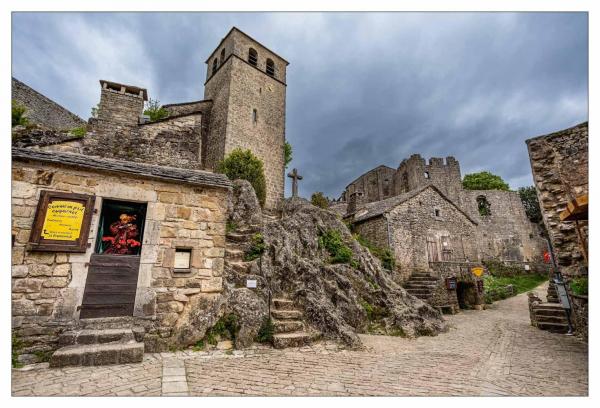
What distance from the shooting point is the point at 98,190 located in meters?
5.21

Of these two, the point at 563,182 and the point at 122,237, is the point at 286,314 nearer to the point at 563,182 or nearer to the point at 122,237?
the point at 122,237

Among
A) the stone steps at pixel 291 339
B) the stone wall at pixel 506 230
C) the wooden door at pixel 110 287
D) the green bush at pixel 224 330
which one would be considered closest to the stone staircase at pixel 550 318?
the stone steps at pixel 291 339

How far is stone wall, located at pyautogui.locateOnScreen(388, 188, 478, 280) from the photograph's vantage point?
1510cm

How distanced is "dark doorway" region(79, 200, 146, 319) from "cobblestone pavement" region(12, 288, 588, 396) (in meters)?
1.07

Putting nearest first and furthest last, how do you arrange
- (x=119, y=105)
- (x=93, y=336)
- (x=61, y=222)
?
(x=93, y=336)
(x=61, y=222)
(x=119, y=105)

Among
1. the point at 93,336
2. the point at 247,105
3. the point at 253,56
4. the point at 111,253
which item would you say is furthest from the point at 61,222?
the point at 253,56

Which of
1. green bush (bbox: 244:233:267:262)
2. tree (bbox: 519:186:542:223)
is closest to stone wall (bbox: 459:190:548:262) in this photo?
tree (bbox: 519:186:542:223)

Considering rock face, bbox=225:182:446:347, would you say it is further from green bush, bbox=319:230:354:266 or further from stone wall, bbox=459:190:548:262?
stone wall, bbox=459:190:548:262

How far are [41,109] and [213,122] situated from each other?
31.6ft

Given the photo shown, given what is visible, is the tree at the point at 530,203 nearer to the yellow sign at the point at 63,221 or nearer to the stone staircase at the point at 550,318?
the stone staircase at the point at 550,318

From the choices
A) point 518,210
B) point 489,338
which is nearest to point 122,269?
point 489,338

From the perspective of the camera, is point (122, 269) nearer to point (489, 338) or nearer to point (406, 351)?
point (406, 351)

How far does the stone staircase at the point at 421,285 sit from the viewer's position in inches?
514

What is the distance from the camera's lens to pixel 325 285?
7.95 m
